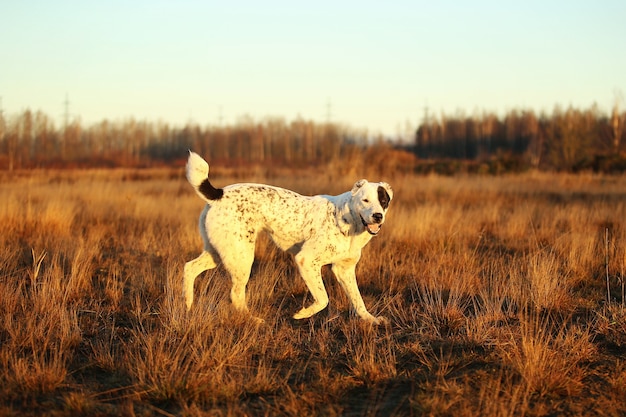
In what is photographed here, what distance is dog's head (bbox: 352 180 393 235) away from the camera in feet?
19.6

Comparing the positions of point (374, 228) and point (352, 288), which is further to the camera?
point (352, 288)

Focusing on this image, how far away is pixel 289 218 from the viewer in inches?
256

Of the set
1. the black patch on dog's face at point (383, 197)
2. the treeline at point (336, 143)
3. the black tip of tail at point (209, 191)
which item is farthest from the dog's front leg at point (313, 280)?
the treeline at point (336, 143)

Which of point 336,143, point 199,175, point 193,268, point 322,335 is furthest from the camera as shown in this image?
point 336,143

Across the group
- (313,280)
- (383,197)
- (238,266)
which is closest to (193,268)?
(238,266)

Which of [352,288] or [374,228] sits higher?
[374,228]

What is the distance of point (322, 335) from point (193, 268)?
1.75 m

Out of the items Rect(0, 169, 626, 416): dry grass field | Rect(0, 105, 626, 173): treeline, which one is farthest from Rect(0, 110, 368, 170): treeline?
Rect(0, 169, 626, 416): dry grass field

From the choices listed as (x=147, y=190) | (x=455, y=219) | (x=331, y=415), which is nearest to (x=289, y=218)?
(x=331, y=415)

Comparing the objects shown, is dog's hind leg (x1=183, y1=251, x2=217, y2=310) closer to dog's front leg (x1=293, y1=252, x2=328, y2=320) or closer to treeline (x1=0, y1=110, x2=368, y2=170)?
dog's front leg (x1=293, y1=252, x2=328, y2=320)

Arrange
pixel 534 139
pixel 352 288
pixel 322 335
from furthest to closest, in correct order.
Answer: pixel 534 139
pixel 352 288
pixel 322 335

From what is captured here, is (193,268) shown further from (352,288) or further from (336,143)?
(336,143)

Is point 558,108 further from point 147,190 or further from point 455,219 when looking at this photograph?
point 455,219

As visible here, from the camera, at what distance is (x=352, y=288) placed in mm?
6375
